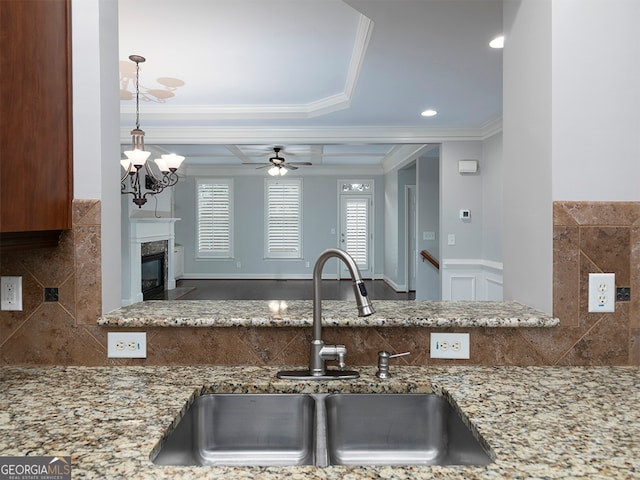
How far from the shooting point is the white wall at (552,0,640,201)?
55.8 inches

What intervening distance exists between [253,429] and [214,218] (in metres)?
9.13

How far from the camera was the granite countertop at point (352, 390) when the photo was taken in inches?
32.7

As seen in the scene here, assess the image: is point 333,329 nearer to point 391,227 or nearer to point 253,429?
point 253,429

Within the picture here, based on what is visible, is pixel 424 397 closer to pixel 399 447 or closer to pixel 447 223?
pixel 399 447

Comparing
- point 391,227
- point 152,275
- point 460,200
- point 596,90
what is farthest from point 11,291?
point 391,227

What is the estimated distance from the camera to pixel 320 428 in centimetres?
126

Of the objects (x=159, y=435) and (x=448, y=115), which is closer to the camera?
(x=159, y=435)

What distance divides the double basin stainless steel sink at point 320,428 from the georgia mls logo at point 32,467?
1.34 feet

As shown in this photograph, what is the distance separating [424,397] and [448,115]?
158 inches

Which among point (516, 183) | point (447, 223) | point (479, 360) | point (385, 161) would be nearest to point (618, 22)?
point (516, 183)

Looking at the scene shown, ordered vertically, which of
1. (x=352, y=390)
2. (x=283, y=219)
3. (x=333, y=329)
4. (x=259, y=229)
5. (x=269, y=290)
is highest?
(x=283, y=219)

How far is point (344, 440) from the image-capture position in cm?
129

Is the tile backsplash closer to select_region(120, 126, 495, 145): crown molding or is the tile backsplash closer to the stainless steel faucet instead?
the stainless steel faucet

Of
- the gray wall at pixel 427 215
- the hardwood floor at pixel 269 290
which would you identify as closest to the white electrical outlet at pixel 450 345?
the gray wall at pixel 427 215
